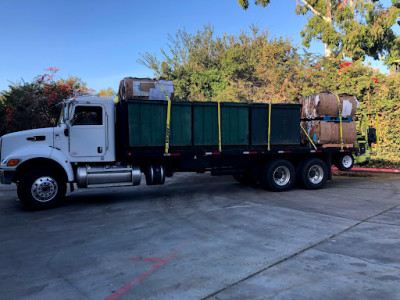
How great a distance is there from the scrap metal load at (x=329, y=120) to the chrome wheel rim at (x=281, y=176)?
136cm

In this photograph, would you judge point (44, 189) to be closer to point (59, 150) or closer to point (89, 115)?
point (59, 150)

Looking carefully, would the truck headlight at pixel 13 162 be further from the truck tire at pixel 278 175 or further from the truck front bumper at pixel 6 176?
the truck tire at pixel 278 175

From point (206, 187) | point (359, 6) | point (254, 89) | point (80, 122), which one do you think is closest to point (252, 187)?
point (206, 187)

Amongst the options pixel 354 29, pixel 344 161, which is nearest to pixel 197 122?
pixel 344 161

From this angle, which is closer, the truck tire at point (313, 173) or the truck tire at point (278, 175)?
the truck tire at point (278, 175)

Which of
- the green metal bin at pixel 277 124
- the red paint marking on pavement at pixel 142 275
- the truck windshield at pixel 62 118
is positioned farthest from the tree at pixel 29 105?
the red paint marking on pavement at pixel 142 275

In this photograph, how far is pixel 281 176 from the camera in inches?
405

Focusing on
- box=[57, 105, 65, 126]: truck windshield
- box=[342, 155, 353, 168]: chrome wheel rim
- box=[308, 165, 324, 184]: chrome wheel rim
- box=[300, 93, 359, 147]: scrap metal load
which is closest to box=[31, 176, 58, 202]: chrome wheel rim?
box=[57, 105, 65, 126]: truck windshield

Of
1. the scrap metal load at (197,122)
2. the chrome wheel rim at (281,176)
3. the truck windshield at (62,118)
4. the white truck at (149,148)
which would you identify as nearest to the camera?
the white truck at (149,148)

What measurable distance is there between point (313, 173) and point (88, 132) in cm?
711

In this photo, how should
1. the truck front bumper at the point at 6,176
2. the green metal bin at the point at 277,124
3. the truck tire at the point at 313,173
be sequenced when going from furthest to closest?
the truck tire at the point at 313,173 → the green metal bin at the point at 277,124 → the truck front bumper at the point at 6,176

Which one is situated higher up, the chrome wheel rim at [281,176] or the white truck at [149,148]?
the white truck at [149,148]

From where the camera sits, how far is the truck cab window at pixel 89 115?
835cm

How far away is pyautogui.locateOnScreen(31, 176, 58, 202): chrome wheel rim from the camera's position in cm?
766
